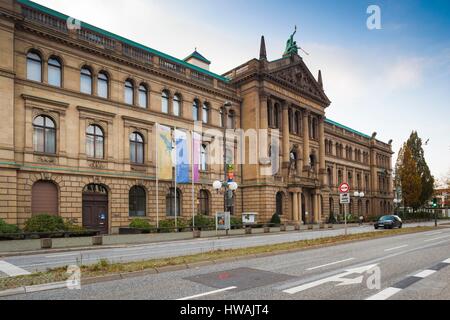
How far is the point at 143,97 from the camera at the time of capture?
33.0m

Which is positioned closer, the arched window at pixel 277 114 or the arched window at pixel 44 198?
the arched window at pixel 44 198

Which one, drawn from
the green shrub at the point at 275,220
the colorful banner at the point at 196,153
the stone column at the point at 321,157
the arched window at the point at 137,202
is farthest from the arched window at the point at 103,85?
the stone column at the point at 321,157

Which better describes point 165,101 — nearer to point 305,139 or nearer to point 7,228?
point 7,228

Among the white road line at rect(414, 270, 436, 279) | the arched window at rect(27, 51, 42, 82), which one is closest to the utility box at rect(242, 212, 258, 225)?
the arched window at rect(27, 51, 42, 82)

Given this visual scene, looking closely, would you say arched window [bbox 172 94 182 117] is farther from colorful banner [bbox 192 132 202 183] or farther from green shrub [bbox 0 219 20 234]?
green shrub [bbox 0 219 20 234]

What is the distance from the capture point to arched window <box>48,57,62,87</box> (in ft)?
87.8

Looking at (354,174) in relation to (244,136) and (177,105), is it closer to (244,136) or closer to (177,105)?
(244,136)

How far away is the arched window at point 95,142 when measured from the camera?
2842cm

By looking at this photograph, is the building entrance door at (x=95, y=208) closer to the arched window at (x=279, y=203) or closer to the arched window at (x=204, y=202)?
the arched window at (x=204, y=202)

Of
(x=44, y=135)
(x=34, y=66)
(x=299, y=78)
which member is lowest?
(x=44, y=135)

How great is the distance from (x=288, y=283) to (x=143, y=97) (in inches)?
1095

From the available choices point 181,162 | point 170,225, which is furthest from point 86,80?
point 170,225

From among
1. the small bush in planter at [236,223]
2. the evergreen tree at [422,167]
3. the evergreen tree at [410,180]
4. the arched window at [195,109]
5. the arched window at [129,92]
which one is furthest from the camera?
the evergreen tree at [422,167]
